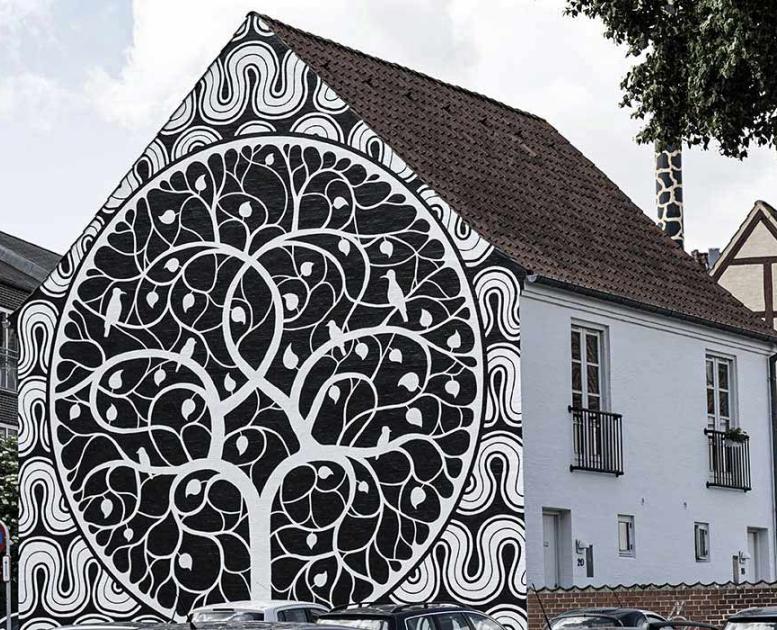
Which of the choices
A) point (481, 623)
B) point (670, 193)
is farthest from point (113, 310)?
point (670, 193)

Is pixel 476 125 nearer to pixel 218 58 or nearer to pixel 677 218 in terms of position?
pixel 218 58

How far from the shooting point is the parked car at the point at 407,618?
18891mm

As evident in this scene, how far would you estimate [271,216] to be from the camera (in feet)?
99.2

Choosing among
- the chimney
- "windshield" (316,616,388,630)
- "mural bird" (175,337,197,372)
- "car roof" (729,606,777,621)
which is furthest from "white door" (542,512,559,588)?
the chimney

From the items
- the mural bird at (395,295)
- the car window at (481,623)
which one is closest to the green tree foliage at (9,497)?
the mural bird at (395,295)

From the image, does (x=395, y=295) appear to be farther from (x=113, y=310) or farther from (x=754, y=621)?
(x=754, y=621)

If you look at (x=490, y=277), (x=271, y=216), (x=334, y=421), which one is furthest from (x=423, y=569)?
(x=271, y=216)

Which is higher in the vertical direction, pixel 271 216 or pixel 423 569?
pixel 271 216

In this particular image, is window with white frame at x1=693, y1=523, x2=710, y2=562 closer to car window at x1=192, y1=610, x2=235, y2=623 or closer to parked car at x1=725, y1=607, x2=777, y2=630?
car window at x1=192, y1=610, x2=235, y2=623

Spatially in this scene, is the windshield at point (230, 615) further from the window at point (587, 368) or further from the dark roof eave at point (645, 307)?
the window at point (587, 368)

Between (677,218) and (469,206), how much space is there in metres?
12.6

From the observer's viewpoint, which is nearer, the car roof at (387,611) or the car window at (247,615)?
the car roof at (387,611)

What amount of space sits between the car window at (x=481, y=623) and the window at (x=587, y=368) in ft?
30.9

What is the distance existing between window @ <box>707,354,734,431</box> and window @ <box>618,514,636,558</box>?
3844 millimetres
